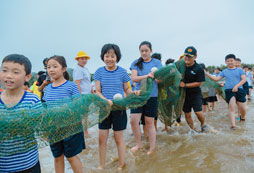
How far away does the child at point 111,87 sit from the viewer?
3193 millimetres

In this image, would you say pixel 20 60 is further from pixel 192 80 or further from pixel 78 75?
pixel 192 80

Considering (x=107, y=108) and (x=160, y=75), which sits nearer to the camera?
(x=107, y=108)

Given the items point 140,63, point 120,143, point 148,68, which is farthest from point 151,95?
point 120,143

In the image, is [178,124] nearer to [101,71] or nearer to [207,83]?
[207,83]

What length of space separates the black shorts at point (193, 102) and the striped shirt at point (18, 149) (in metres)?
3.95

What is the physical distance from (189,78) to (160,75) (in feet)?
4.41

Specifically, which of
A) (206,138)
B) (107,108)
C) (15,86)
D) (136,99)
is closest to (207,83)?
(206,138)

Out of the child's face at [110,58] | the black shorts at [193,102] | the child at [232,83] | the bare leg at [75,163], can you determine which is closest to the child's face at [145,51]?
the child's face at [110,58]

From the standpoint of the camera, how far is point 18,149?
1.85m

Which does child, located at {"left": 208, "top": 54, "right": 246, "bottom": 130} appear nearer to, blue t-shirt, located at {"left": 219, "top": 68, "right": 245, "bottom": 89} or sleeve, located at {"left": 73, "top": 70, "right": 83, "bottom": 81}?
blue t-shirt, located at {"left": 219, "top": 68, "right": 245, "bottom": 89}

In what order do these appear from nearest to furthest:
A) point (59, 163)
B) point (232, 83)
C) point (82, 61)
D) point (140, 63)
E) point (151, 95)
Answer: point (59, 163) → point (151, 95) → point (140, 63) → point (82, 61) → point (232, 83)

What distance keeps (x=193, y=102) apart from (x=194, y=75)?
27.1 inches

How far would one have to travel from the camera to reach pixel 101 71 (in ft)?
10.8

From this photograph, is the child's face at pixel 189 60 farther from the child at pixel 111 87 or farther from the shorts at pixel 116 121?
the shorts at pixel 116 121
